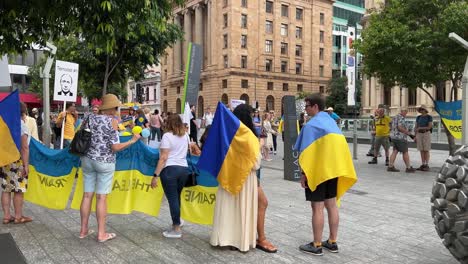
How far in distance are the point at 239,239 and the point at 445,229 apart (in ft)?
7.06

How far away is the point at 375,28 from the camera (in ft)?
40.8

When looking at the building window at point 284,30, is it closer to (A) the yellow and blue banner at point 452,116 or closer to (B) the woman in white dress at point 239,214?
(A) the yellow and blue banner at point 452,116

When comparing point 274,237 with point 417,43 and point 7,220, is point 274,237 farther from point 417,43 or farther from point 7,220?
point 417,43

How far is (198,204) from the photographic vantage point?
570 centimetres

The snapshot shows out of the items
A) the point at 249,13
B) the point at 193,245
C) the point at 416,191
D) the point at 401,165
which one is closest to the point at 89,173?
the point at 193,245

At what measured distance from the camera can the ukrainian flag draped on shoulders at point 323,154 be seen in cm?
481

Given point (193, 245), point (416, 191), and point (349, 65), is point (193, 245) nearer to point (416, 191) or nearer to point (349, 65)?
point (416, 191)

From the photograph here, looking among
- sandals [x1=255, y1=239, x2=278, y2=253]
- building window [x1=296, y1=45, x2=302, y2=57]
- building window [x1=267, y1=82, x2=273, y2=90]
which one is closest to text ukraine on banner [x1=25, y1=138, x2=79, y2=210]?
sandals [x1=255, y1=239, x2=278, y2=253]

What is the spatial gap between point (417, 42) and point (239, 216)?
9044 millimetres

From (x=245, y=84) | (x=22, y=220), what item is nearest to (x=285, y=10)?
(x=245, y=84)

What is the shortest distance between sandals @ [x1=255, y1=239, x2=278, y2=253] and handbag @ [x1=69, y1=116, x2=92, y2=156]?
7.77ft

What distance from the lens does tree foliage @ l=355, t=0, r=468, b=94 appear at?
11555 millimetres

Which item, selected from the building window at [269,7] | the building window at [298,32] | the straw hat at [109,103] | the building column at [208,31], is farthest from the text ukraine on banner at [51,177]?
the building window at [298,32]

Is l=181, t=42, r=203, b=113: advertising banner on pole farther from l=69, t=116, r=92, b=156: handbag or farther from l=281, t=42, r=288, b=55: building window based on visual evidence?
l=281, t=42, r=288, b=55: building window
